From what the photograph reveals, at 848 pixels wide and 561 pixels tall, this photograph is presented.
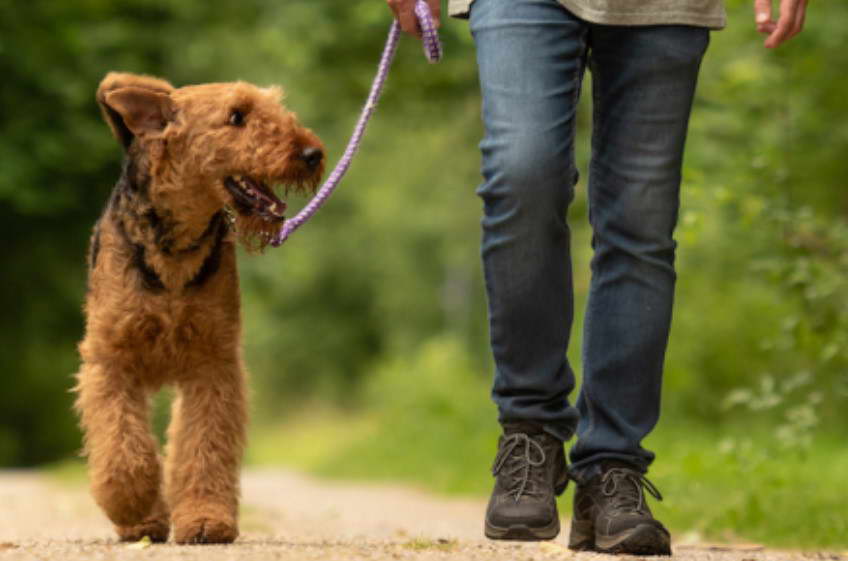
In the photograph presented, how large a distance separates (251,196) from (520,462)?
1.24 meters

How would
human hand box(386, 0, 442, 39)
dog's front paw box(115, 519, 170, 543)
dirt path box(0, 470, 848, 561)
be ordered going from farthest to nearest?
1. dog's front paw box(115, 519, 170, 543)
2. human hand box(386, 0, 442, 39)
3. dirt path box(0, 470, 848, 561)

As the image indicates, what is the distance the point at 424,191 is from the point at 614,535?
27.6m

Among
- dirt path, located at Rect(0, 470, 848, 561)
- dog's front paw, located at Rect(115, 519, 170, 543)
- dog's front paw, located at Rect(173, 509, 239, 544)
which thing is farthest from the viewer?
dog's front paw, located at Rect(115, 519, 170, 543)

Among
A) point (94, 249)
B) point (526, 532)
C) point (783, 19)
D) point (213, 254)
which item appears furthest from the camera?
point (94, 249)

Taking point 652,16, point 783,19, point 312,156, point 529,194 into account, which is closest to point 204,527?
point 312,156

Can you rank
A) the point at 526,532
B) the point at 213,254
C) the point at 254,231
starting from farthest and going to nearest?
the point at 213,254, the point at 254,231, the point at 526,532

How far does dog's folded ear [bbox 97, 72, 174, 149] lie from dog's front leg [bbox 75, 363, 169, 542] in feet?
2.48

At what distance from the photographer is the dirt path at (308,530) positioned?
329cm

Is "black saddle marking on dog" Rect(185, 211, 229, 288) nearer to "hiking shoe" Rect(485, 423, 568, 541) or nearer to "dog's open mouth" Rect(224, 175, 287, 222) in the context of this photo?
"dog's open mouth" Rect(224, 175, 287, 222)

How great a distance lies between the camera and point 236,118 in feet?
13.6

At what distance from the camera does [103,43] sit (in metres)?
14.8

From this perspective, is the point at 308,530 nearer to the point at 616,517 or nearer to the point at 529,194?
the point at 616,517

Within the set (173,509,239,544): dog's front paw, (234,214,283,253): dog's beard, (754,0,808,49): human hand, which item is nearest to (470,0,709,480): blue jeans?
(754,0,808,49): human hand

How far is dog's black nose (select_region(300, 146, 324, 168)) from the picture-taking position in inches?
158
